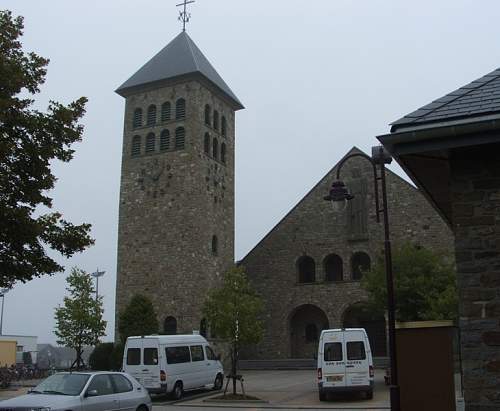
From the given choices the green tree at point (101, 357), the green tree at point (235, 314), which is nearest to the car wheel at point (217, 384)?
the green tree at point (235, 314)

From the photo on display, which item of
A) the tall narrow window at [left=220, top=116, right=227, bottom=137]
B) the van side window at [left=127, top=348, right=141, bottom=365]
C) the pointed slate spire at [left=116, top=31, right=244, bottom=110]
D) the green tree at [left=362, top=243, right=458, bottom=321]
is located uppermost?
the pointed slate spire at [left=116, top=31, right=244, bottom=110]

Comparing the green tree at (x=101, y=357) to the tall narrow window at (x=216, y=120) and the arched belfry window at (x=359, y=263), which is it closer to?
the arched belfry window at (x=359, y=263)

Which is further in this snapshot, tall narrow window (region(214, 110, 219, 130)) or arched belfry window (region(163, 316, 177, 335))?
tall narrow window (region(214, 110, 219, 130))

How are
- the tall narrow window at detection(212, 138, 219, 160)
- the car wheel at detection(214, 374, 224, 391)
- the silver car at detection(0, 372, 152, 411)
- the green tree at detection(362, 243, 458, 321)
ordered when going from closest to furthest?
the silver car at detection(0, 372, 152, 411) → the green tree at detection(362, 243, 458, 321) → the car wheel at detection(214, 374, 224, 391) → the tall narrow window at detection(212, 138, 219, 160)

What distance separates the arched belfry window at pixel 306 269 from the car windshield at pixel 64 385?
985 inches

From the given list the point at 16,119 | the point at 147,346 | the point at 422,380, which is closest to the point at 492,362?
the point at 422,380

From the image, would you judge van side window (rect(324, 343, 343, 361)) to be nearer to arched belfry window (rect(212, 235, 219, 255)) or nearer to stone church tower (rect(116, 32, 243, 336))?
stone church tower (rect(116, 32, 243, 336))

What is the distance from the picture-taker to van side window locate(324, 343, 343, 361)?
21.1 meters

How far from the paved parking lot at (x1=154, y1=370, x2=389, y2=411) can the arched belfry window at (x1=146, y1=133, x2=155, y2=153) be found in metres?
15.0

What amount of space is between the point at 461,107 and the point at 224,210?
31.7 m

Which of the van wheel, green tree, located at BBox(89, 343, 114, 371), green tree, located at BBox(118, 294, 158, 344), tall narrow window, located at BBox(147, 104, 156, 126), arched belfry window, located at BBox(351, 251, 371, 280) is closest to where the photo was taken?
the van wheel

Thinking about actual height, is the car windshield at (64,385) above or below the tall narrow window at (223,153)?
below

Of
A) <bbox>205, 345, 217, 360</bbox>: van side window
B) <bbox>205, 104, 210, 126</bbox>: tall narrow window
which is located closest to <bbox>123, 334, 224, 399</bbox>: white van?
<bbox>205, 345, 217, 360</bbox>: van side window

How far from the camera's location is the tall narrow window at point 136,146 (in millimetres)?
39156
